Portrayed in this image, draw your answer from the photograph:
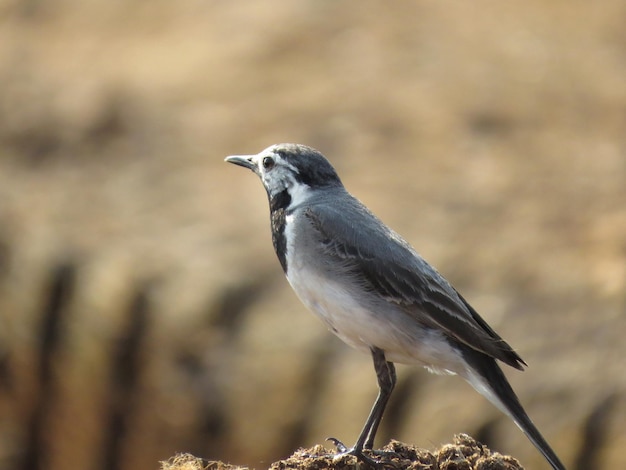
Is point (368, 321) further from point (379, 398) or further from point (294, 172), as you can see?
point (294, 172)

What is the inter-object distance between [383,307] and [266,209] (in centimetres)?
981

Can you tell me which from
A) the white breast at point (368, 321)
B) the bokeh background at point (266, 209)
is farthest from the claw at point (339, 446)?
the bokeh background at point (266, 209)

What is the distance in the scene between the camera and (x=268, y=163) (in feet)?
32.9

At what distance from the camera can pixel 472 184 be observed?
1878 cm

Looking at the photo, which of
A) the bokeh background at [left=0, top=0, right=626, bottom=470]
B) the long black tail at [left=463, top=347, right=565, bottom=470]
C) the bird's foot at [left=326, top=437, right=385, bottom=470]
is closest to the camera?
the bird's foot at [left=326, top=437, right=385, bottom=470]

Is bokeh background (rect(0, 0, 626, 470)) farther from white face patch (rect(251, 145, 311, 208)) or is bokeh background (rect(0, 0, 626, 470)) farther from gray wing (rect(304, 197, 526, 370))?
white face patch (rect(251, 145, 311, 208))

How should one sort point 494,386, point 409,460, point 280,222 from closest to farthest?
point 409,460
point 494,386
point 280,222

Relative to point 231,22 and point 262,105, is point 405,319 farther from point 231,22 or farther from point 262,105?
point 231,22

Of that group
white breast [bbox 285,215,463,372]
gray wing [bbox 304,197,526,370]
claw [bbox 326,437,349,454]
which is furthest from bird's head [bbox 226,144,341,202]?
claw [bbox 326,437,349,454]

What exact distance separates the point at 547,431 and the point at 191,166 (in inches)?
320

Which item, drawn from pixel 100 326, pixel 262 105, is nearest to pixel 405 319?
pixel 100 326

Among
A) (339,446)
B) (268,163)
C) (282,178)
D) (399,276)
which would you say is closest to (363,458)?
(339,446)

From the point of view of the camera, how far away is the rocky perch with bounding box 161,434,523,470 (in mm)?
8773

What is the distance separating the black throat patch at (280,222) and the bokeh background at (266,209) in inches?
210
